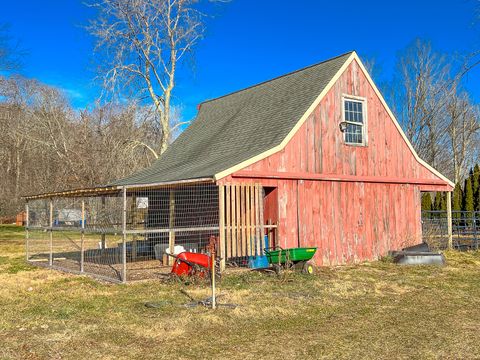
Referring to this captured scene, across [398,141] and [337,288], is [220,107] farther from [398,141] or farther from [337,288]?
[337,288]

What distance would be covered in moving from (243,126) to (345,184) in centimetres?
408

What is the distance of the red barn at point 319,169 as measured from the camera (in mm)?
12953

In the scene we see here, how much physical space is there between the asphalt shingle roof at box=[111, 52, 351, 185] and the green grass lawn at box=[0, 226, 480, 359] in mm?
3583

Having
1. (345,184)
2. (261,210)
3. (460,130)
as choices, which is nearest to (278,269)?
(261,210)

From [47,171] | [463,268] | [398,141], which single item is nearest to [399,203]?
[398,141]

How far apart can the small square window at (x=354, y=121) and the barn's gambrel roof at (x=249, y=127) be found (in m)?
0.99

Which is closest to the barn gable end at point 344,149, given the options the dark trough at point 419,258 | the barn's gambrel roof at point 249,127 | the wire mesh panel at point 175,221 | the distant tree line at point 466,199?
the barn's gambrel roof at point 249,127

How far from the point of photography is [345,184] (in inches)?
601

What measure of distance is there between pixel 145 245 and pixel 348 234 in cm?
825

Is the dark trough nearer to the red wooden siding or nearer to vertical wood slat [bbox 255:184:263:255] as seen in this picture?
the red wooden siding

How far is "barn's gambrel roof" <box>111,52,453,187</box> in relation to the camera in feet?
44.9

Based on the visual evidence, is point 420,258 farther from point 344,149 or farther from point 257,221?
point 257,221

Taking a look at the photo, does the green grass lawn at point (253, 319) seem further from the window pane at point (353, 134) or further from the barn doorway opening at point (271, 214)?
the window pane at point (353, 134)

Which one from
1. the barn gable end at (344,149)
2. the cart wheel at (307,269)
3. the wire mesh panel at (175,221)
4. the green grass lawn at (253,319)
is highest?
the barn gable end at (344,149)
